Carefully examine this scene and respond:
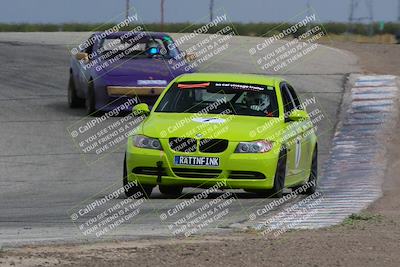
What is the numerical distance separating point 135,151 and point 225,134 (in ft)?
3.17

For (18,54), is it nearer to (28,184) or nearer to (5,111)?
(5,111)

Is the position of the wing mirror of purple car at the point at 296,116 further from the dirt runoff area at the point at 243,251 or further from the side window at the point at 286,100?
the dirt runoff area at the point at 243,251

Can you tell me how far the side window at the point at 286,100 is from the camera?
1415cm

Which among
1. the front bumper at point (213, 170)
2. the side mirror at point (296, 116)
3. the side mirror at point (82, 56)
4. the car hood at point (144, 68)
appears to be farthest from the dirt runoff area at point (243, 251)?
the side mirror at point (82, 56)

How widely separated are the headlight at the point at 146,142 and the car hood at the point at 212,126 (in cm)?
5

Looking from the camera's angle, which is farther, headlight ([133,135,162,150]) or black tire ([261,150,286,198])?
black tire ([261,150,286,198])

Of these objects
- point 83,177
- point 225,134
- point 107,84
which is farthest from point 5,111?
point 225,134

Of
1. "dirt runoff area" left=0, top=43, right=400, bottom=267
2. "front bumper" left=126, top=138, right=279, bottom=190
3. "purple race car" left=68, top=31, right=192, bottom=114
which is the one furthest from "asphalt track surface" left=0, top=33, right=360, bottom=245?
"purple race car" left=68, top=31, right=192, bottom=114

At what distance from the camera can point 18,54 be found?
33.9 meters

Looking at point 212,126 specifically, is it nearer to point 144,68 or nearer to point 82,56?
point 144,68

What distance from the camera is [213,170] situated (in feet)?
42.0

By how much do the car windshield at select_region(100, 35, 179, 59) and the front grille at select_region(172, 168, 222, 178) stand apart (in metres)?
9.07

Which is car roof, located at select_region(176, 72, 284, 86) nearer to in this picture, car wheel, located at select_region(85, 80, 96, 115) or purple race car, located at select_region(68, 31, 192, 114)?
purple race car, located at select_region(68, 31, 192, 114)

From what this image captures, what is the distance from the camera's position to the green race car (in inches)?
503
